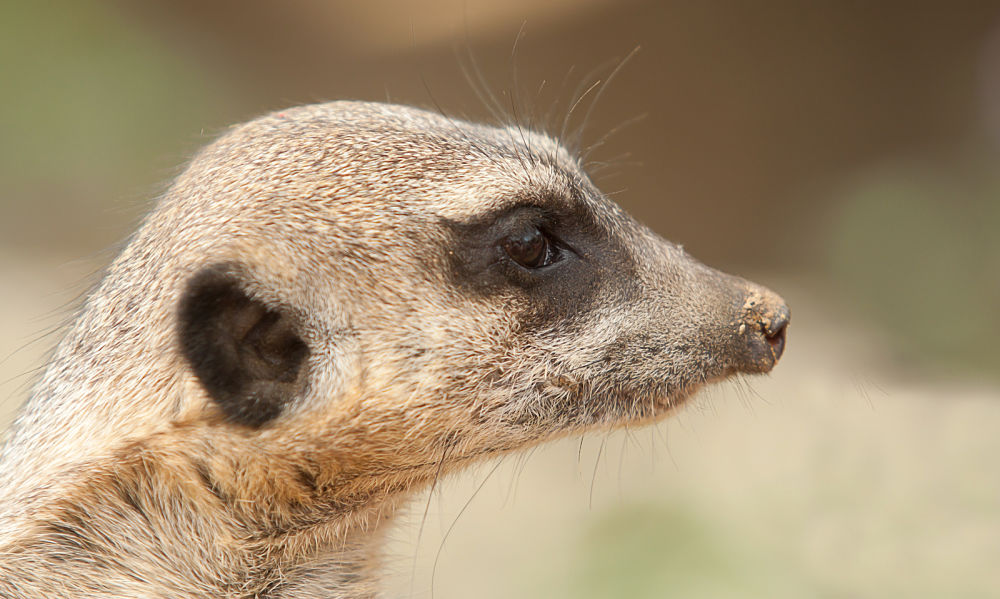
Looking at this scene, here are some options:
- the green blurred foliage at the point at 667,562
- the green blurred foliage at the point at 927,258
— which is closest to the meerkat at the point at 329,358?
the green blurred foliage at the point at 667,562

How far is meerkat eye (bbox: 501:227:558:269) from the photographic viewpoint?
275cm

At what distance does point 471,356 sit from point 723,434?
4835 millimetres

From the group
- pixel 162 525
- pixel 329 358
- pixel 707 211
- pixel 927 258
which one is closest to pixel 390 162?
pixel 329 358

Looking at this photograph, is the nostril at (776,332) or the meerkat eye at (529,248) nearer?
the meerkat eye at (529,248)

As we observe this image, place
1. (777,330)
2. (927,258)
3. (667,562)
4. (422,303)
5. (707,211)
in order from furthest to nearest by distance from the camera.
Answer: (707,211), (927,258), (667,562), (777,330), (422,303)

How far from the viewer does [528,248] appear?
2.77 metres

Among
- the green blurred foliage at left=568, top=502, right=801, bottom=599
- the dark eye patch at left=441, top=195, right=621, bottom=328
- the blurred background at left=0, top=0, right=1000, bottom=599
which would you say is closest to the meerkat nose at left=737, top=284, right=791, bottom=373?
the blurred background at left=0, top=0, right=1000, bottom=599

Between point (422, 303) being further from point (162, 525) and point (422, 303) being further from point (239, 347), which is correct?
point (162, 525)

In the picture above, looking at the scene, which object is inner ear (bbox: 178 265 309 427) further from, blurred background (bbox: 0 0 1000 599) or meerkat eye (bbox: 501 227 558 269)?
blurred background (bbox: 0 0 1000 599)

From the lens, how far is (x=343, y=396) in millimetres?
2518

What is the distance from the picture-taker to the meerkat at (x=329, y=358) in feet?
8.25

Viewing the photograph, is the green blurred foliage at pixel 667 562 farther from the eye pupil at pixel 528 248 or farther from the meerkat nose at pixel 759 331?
the eye pupil at pixel 528 248

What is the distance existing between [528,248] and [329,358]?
697mm

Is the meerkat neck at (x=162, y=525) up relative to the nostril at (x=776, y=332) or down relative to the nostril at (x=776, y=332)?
down
